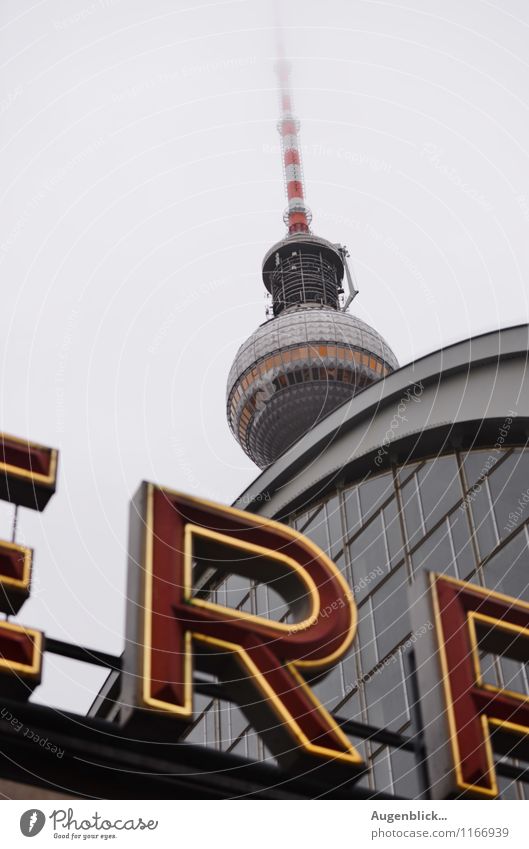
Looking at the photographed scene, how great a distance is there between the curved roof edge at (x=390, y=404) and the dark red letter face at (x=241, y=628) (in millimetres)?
9957

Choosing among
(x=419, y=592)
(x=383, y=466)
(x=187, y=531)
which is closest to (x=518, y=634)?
(x=419, y=592)

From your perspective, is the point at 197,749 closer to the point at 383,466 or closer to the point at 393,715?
the point at 393,715

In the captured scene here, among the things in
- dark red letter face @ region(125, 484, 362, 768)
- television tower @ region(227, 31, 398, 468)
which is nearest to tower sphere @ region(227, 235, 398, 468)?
television tower @ region(227, 31, 398, 468)

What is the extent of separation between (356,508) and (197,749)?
604 inches

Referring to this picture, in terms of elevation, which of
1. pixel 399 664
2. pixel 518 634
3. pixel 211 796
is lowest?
pixel 211 796

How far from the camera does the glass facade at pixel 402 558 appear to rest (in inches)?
914

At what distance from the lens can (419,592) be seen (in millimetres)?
16438

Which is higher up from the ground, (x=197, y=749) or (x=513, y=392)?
(x=513, y=392)

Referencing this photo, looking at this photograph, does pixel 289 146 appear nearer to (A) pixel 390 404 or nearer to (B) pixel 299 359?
(B) pixel 299 359

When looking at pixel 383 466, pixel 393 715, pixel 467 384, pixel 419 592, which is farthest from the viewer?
pixel 383 466

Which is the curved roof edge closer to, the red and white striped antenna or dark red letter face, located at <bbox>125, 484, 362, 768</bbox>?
dark red letter face, located at <bbox>125, 484, 362, 768</bbox>

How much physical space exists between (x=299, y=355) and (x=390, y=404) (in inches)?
2191
